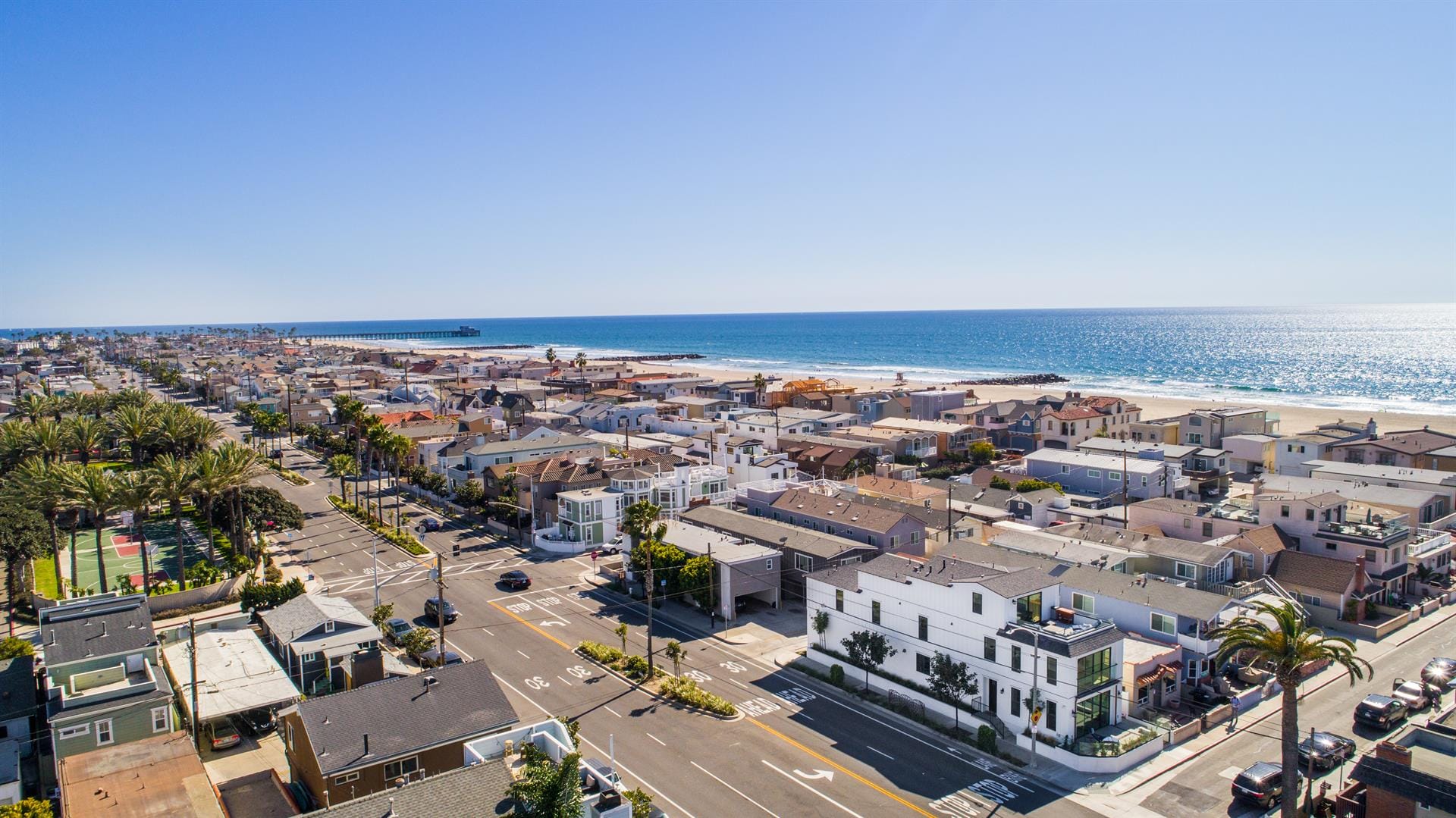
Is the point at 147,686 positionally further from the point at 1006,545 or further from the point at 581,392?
the point at 581,392

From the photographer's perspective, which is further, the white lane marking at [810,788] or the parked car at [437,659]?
the parked car at [437,659]

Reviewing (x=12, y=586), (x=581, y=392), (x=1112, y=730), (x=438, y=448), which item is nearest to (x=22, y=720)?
(x=12, y=586)

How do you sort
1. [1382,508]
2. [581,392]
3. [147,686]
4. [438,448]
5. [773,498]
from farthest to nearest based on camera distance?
[581,392] < [438,448] < [773,498] < [1382,508] < [147,686]

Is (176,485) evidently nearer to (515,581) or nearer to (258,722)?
(515,581)

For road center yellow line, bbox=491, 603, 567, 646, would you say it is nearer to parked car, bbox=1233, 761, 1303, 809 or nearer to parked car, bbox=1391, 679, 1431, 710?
parked car, bbox=1233, 761, 1303, 809

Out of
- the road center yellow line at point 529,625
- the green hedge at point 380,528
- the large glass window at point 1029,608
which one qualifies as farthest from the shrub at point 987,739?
the green hedge at point 380,528

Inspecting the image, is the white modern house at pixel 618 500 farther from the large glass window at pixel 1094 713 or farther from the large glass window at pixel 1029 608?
the large glass window at pixel 1094 713

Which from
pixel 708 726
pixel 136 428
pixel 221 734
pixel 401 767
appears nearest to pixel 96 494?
pixel 221 734
